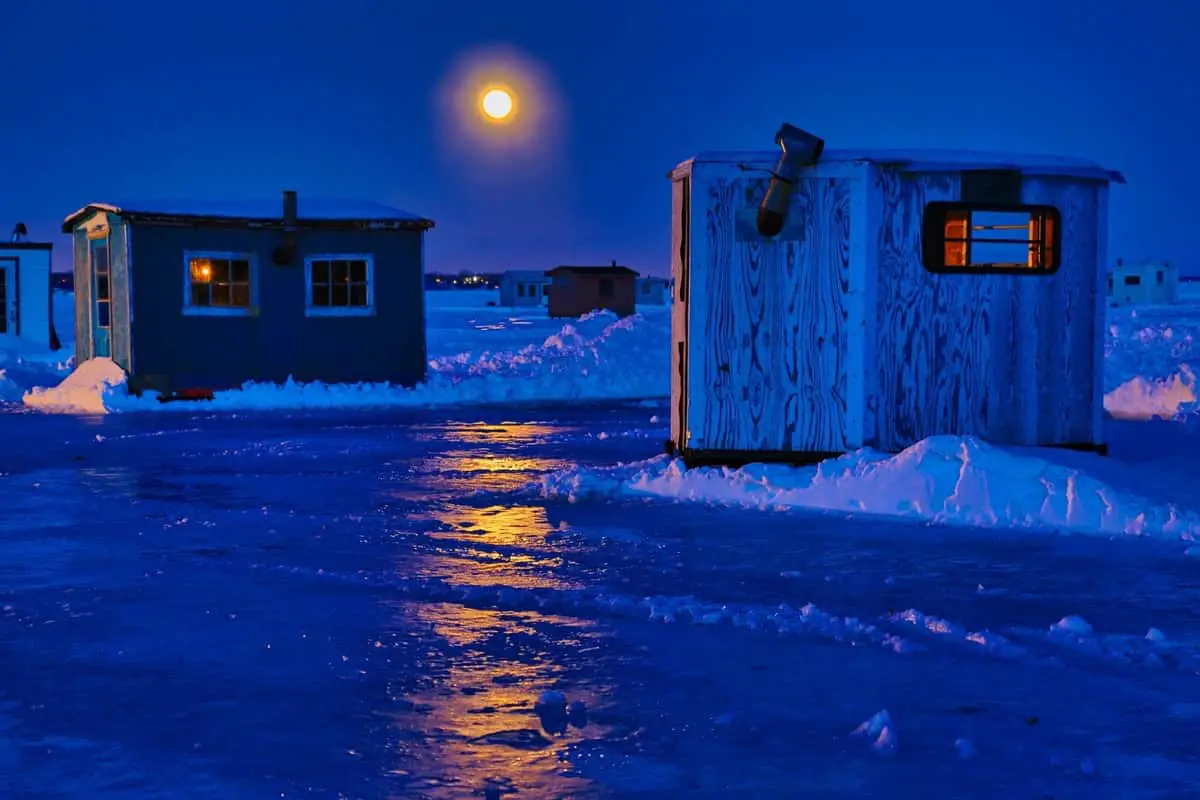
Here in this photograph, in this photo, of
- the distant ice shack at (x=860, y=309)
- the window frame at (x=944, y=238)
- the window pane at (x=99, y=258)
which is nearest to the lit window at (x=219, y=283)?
the window pane at (x=99, y=258)

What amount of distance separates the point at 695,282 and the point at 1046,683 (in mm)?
6908

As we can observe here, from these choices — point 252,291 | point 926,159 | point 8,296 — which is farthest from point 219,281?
point 8,296

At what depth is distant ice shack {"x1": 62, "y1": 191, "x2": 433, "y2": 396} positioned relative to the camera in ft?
73.8

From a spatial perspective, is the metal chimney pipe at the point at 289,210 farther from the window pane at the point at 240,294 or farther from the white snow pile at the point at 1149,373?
the white snow pile at the point at 1149,373

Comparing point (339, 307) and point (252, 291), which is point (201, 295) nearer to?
point (252, 291)

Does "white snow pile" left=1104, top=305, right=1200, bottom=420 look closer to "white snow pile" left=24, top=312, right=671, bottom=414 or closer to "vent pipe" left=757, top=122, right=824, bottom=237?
"white snow pile" left=24, top=312, right=671, bottom=414

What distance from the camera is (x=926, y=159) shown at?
12.0 m

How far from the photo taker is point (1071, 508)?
9680 millimetres

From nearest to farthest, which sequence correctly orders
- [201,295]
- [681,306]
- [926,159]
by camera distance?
[926,159] → [681,306] → [201,295]

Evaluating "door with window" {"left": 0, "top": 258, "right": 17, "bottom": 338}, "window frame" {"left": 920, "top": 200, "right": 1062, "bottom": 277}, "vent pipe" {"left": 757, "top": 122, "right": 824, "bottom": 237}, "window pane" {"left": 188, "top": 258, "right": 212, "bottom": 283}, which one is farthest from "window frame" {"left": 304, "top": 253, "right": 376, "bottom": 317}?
"door with window" {"left": 0, "top": 258, "right": 17, "bottom": 338}

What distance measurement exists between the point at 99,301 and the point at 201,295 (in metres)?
2.48

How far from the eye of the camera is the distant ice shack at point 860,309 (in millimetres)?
11922

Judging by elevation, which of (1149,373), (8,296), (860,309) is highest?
(8,296)

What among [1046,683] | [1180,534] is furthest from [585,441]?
[1046,683]
